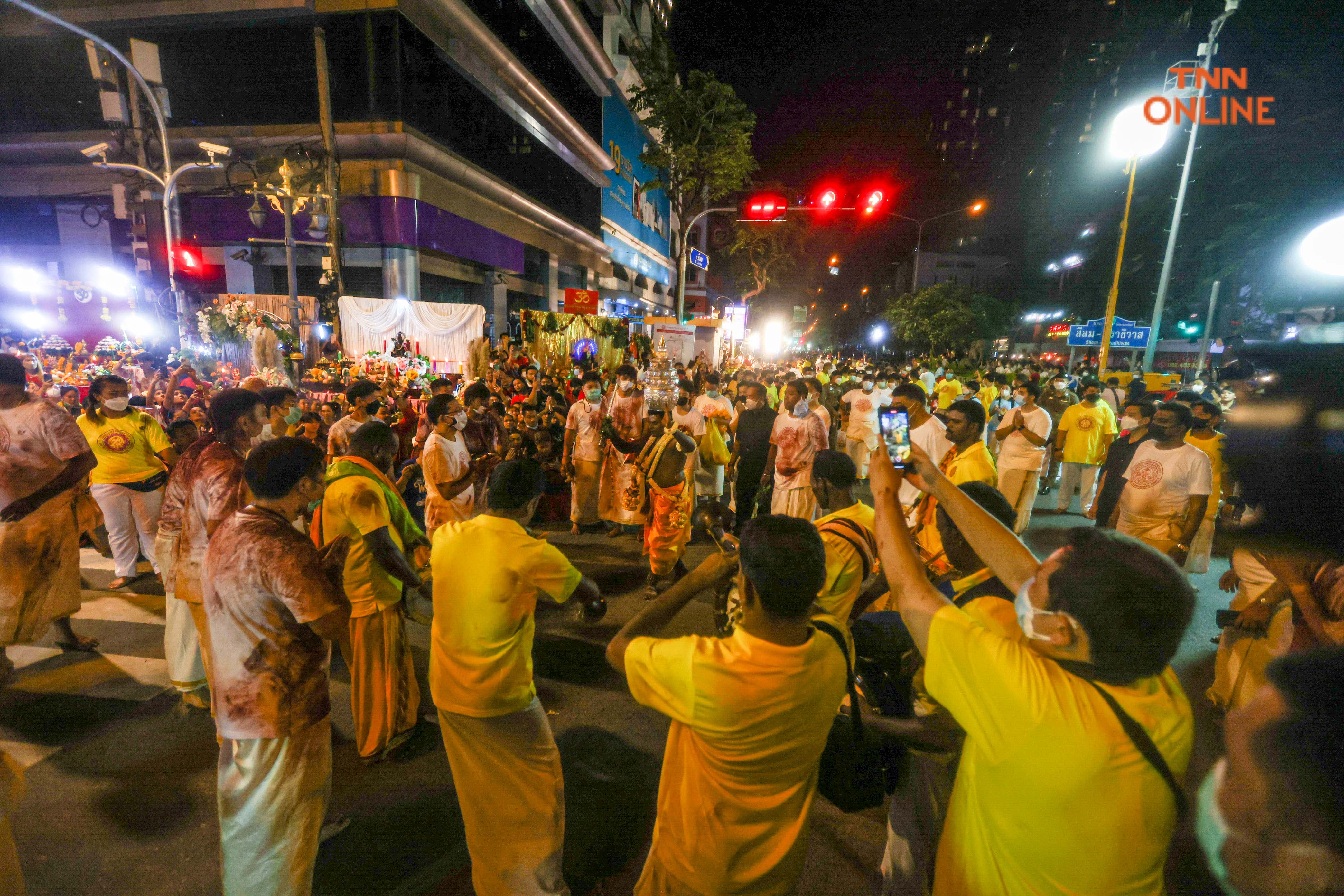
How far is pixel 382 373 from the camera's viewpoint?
11000 mm

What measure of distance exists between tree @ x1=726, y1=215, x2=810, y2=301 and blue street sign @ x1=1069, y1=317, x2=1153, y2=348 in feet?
62.8

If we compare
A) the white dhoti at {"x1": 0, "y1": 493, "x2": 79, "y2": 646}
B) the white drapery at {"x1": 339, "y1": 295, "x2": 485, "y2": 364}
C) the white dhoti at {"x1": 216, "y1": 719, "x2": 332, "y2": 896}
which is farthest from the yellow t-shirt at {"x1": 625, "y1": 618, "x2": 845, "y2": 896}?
the white drapery at {"x1": 339, "y1": 295, "x2": 485, "y2": 364}

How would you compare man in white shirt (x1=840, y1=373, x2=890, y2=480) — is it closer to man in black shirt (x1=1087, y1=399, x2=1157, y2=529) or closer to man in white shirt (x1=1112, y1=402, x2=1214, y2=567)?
man in black shirt (x1=1087, y1=399, x2=1157, y2=529)

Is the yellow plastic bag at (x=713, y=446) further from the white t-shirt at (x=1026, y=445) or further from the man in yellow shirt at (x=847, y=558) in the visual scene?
the man in yellow shirt at (x=847, y=558)

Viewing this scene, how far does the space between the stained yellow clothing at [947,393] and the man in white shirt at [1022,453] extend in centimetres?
430

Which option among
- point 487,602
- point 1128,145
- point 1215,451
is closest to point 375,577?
A: point 487,602

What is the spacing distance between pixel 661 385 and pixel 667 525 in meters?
4.44

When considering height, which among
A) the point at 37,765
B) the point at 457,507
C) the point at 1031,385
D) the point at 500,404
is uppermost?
the point at 1031,385

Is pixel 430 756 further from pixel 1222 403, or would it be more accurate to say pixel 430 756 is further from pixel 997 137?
pixel 997 137

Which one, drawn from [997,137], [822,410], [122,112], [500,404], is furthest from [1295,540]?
[997,137]

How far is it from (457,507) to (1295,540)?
17.6 ft

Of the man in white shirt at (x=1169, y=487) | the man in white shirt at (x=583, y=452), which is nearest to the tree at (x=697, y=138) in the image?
the man in white shirt at (x=583, y=452)

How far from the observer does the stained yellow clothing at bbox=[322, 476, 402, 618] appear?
10.0 feet

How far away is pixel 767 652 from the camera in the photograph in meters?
1.58
